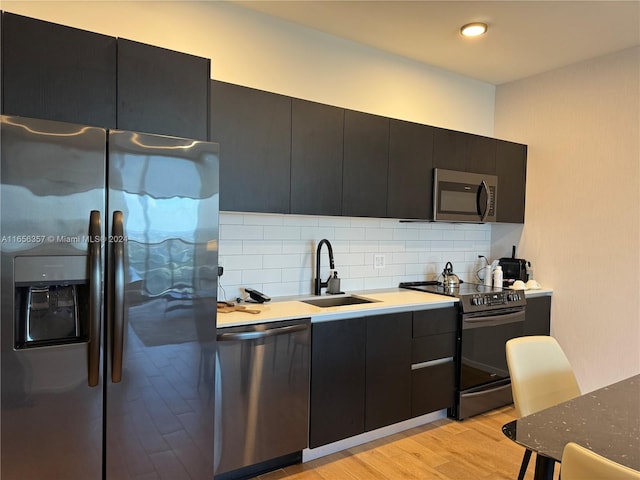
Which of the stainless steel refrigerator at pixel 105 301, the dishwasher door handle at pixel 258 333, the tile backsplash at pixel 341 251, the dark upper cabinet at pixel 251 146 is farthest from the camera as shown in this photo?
the tile backsplash at pixel 341 251

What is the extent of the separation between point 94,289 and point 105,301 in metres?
0.07

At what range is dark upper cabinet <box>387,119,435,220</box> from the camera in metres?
3.04

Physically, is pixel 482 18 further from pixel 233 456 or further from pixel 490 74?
pixel 233 456

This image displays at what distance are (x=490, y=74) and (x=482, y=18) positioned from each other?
1112 millimetres

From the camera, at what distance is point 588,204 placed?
11.0 ft

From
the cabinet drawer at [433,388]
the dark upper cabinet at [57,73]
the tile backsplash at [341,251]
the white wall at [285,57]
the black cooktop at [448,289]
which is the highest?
the white wall at [285,57]

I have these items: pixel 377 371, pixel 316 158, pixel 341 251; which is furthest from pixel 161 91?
pixel 377 371

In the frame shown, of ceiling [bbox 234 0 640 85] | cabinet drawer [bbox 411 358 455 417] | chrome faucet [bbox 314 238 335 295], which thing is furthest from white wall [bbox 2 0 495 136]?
cabinet drawer [bbox 411 358 455 417]

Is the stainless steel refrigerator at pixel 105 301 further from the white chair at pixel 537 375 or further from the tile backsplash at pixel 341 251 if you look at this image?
the white chair at pixel 537 375

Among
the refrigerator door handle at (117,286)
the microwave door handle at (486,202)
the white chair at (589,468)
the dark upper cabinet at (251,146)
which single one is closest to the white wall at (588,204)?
the microwave door handle at (486,202)

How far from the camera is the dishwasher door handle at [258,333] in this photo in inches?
83.0

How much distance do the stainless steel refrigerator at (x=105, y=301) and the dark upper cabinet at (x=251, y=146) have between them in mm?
447

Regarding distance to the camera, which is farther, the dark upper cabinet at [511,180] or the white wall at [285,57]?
the dark upper cabinet at [511,180]

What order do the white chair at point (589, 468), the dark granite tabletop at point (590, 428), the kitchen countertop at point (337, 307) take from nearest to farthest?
the white chair at point (589, 468)
the dark granite tabletop at point (590, 428)
the kitchen countertop at point (337, 307)
